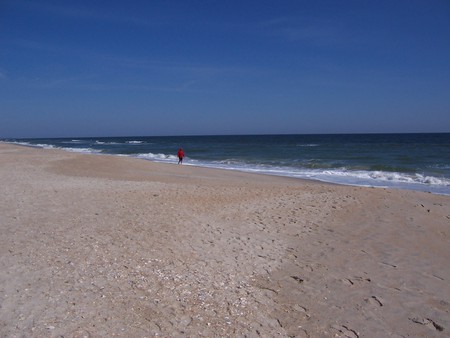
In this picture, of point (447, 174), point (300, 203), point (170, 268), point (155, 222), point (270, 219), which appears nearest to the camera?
point (170, 268)

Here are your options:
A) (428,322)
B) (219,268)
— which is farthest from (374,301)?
(219,268)

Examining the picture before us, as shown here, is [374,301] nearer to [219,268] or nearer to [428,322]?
[428,322]

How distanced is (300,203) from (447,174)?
557 inches

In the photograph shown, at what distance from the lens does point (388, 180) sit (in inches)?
732

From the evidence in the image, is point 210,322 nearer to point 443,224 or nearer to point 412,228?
point 412,228

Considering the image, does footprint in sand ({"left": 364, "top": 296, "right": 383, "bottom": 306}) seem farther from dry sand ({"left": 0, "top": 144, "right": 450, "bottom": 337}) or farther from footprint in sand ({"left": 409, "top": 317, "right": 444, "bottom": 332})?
footprint in sand ({"left": 409, "top": 317, "right": 444, "bottom": 332})

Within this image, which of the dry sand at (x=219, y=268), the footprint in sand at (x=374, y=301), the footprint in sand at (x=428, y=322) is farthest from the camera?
the footprint in sand at (x=374, y=301)

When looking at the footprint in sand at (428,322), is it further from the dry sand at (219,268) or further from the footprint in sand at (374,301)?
the footprint in sand at (374,301)

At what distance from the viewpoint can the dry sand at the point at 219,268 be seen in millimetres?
4211

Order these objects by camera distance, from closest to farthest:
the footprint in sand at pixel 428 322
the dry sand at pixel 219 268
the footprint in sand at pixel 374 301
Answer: the dry sand at pixel 219 268
the footprint in sand at pixel 428 322
the footprint in sand at pixel 374 301

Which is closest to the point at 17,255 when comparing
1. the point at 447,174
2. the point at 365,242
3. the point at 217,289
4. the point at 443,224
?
Answer: the point at 217,289

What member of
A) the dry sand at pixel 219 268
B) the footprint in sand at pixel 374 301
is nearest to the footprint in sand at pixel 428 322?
the dry sand at pixel 219 268

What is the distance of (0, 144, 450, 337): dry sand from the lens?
166 inches

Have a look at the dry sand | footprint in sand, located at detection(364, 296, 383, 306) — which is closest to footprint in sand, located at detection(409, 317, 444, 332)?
the dry sand
